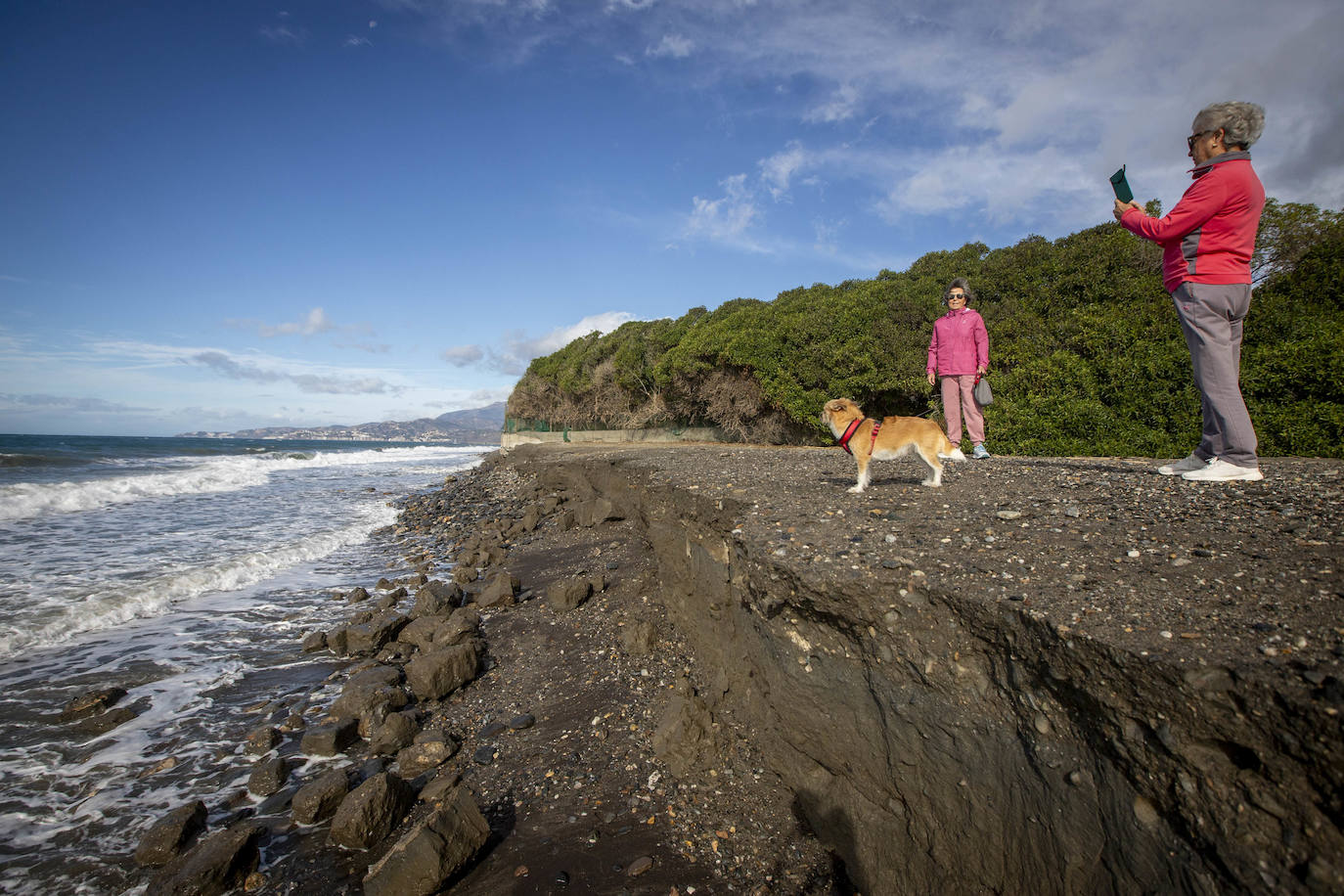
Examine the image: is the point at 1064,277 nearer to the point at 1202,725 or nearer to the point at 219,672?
the point at 1202,725

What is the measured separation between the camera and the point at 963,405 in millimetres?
7203

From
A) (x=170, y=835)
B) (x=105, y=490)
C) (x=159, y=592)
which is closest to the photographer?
(x=170, y=835)

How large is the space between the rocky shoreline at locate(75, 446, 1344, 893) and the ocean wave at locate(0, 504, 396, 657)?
3.41 m

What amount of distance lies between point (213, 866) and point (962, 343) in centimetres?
812

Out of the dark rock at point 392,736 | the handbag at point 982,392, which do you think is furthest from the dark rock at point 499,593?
the handbag at point 982,392

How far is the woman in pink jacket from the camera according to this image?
22.6 feet

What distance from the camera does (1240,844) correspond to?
66.2 inches

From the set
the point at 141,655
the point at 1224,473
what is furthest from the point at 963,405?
the point at 141,655

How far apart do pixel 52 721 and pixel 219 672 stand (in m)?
1.17

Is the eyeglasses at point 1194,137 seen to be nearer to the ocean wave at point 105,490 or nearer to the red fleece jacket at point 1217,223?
the red fleece jacket at point 1217,223

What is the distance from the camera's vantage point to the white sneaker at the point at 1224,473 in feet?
14.2

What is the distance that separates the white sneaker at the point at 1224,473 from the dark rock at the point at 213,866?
716 cm

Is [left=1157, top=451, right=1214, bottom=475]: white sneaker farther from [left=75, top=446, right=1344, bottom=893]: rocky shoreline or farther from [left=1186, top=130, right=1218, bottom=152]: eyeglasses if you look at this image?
[left=1186, top=130, right=1218, bottom=152]: eyeglasses

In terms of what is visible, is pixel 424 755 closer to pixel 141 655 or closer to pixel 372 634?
pixel 372 634
